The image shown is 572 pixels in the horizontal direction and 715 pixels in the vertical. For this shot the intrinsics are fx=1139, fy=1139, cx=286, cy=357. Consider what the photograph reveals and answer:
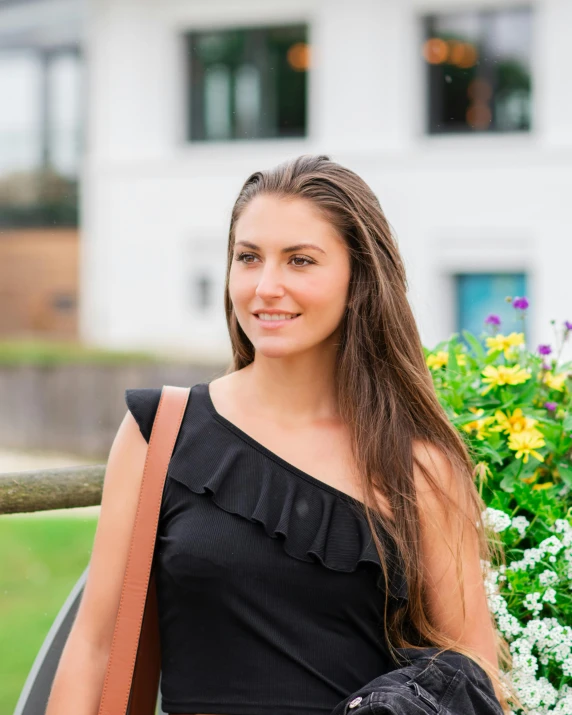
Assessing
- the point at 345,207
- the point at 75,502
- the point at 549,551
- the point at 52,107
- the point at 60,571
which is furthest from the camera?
the point at 52,107

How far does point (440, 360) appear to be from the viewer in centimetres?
257

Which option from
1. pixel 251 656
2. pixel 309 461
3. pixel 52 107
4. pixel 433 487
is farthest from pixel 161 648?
pixel 52 107

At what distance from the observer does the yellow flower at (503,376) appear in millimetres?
2447

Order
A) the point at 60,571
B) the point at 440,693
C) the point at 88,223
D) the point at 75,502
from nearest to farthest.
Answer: the point at 440,693 → the point at 75,502 → the point at 60,571 → the point at 88,223

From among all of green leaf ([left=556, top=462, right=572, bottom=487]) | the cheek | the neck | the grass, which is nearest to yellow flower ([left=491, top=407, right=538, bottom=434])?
green leaf ([left=556, top=462, right=572, bottom=487])

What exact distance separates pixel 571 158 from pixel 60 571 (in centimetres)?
1004

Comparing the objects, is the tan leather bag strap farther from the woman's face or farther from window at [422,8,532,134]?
window at [422,8,532,134]

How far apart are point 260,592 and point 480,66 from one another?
575 inches

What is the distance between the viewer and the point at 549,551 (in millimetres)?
2215

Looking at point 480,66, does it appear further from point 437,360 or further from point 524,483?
point 524,483

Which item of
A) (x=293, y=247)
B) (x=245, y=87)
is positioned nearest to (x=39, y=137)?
(x=245, y=87)

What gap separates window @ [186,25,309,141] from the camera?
16.2 metres

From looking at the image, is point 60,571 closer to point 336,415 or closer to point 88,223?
point 336,415

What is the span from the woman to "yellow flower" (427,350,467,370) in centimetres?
50
